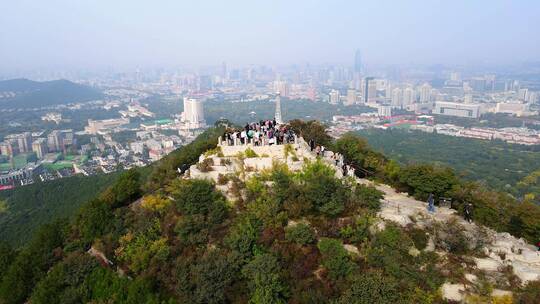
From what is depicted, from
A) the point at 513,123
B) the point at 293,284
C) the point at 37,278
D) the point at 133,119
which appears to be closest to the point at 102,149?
the point at 133,119

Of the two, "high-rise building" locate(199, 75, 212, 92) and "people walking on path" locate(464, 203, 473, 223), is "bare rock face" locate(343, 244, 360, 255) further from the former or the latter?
"high-rise building" locate(199, 75, 212, 92)

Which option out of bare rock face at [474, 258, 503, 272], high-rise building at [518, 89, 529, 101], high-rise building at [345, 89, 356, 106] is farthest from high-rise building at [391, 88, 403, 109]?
bare rock face at [474, 258, 503, 272]

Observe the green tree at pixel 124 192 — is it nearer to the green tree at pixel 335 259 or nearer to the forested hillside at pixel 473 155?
the green tree at pixel 335 259

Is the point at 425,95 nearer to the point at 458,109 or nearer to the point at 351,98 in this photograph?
the point at 351,98

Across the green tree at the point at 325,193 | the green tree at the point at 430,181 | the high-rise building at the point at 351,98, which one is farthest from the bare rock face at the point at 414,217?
the high-rise building at the point at 351,98

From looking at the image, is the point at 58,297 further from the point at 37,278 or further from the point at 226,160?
the point at 226,160

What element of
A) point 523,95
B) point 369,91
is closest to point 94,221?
point 369,91
